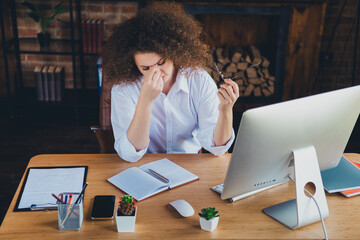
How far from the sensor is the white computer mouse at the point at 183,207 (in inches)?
51.3

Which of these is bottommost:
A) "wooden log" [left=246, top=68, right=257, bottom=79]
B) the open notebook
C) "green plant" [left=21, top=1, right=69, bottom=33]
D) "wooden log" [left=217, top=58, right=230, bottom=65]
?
"wooden log" [left=246, top=68, right=257, bottom=79]

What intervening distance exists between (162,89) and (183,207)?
1.85 ft

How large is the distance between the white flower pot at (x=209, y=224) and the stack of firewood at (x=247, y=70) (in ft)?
8.18

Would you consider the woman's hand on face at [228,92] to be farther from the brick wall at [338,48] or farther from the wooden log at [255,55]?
the brick wall at [338,48]

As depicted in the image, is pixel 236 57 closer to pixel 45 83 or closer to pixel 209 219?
pixel 45 83

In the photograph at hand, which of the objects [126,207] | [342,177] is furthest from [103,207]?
[342,177]

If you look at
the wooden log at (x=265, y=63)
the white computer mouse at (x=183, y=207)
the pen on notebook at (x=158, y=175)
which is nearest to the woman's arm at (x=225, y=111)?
the pen on notebook at (x=158, y=175)

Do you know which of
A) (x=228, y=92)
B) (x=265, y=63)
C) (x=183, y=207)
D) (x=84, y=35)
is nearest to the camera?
(x=183, y=207)

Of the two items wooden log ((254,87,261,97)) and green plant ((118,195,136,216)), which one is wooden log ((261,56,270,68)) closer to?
wooden log ((254,87,261,97))

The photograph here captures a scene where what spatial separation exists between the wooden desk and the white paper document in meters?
0.03

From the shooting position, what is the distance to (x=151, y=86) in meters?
1.60

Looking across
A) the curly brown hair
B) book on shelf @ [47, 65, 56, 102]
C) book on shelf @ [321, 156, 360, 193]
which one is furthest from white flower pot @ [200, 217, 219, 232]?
book on shelf @ [47, 65, 56, 102]

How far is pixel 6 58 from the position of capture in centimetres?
351

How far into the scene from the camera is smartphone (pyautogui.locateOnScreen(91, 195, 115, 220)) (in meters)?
1.29
